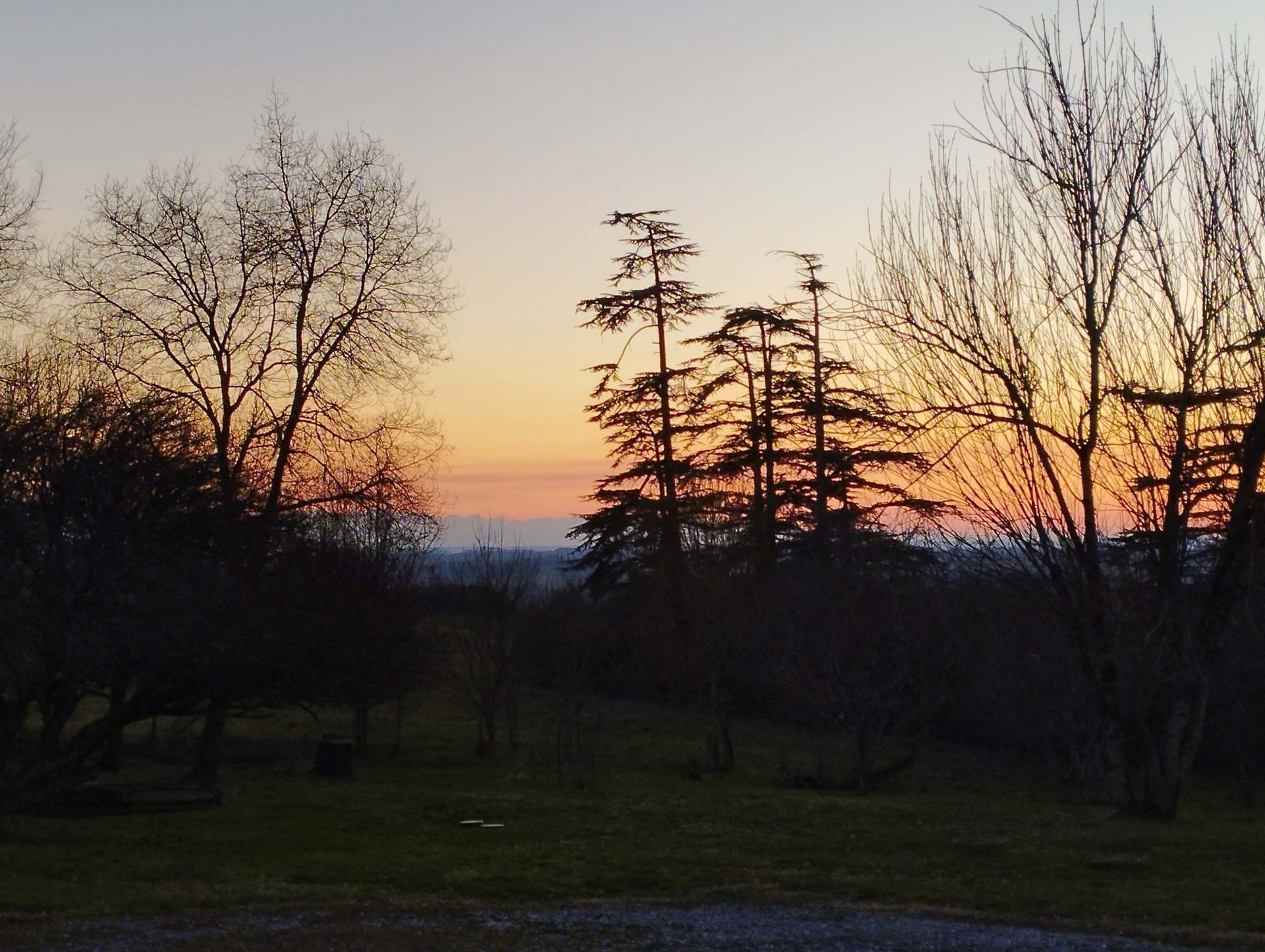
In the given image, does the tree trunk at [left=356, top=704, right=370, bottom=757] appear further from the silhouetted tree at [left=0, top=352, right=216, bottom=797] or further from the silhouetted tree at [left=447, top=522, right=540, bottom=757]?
the silhouetted tree at [left=0, top=352, right=216, bottom=797]

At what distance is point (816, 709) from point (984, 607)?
3.51 metres

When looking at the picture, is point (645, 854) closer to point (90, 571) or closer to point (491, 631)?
point (90, 571)

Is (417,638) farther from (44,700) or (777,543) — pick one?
(44,700)

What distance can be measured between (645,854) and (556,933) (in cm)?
372

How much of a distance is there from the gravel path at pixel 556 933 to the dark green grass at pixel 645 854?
60 centimetres

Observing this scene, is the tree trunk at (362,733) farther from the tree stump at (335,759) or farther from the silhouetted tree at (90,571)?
the silhouetted tree at (90,571)

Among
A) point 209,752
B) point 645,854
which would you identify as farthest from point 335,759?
point 645,854

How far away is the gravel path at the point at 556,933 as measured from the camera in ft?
26.5

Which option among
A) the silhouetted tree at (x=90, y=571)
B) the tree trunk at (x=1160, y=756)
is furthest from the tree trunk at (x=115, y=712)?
the tree trunk at (x=1160, y=756)

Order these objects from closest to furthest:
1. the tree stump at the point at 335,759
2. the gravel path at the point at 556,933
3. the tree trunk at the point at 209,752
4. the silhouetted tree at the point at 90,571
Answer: the gravel path at the point at 556,933 < the silhouetted tree at the point at 90,571 < the tree trunk at the point at 209,752 < the tree stump at the point at 335,759

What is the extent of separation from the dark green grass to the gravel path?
605 mm

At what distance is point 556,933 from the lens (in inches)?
338

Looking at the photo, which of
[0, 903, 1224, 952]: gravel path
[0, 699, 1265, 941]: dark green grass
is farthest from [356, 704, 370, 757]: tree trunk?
[0, 903, 1224, 952]: gravel path

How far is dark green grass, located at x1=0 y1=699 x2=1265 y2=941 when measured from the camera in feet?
31.9
